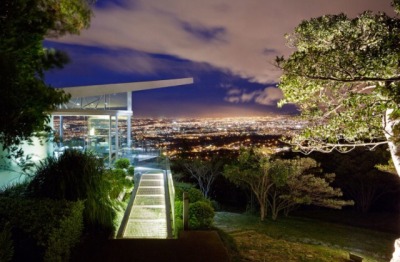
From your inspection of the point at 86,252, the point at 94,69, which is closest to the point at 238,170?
the point at 94,69

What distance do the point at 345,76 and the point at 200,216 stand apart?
15.0ft

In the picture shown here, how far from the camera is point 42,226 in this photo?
5.08 meters

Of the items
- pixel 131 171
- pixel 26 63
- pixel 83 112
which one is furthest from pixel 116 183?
pixel 26 63

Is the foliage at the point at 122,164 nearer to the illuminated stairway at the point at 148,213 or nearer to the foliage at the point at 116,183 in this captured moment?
the illuminated stairway at the point at 148,213

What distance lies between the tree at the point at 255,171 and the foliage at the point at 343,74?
28.1 feet

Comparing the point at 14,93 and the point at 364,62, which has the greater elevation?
the point at 364,62

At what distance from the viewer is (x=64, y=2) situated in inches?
180

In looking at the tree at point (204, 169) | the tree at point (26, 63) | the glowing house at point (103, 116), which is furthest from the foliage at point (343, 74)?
the tree at point (204, 169)

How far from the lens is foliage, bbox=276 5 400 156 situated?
5812 millimetres

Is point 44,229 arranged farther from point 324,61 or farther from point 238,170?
point 238,170

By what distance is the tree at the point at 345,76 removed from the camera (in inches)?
229

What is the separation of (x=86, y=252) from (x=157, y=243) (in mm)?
1295

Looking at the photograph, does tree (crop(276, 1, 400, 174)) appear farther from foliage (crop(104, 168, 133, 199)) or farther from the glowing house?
the glowing house

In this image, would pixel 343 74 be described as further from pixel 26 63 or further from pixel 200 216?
pixel 26 63
